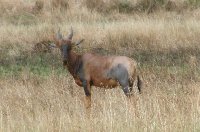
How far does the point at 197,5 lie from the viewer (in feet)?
73.6

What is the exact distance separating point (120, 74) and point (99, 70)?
0.37 metres

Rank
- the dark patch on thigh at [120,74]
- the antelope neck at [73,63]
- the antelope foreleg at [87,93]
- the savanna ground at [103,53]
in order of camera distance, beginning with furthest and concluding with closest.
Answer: the antelope neck at [73,63] < the dark patch on thigh at [120,74] < the antelope foreleg at [87,93] < the savanna ground at [103,53]

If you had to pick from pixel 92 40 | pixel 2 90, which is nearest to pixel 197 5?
pixel 92 40

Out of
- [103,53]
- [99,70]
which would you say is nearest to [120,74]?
[99,70]

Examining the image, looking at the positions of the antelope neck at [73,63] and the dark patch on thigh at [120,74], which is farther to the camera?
the antelope neck at [73,63]

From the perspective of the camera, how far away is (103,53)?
53.7 feet

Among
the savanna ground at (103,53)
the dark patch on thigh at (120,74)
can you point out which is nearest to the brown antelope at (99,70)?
the dark patch on thigh at (120,74)

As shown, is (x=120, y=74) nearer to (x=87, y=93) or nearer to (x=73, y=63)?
(x=87, y=93)

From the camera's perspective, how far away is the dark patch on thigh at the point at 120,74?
885 cm

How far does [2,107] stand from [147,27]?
9425 mm

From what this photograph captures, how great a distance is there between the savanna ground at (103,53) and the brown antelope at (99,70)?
25 centimetres

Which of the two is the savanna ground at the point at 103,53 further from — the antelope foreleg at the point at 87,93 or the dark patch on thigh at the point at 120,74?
the dark patch on thigh at the point at 120,74

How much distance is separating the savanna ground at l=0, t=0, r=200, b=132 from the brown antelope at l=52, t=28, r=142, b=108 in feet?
0.81

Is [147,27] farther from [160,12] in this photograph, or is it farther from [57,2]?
[57,2]
